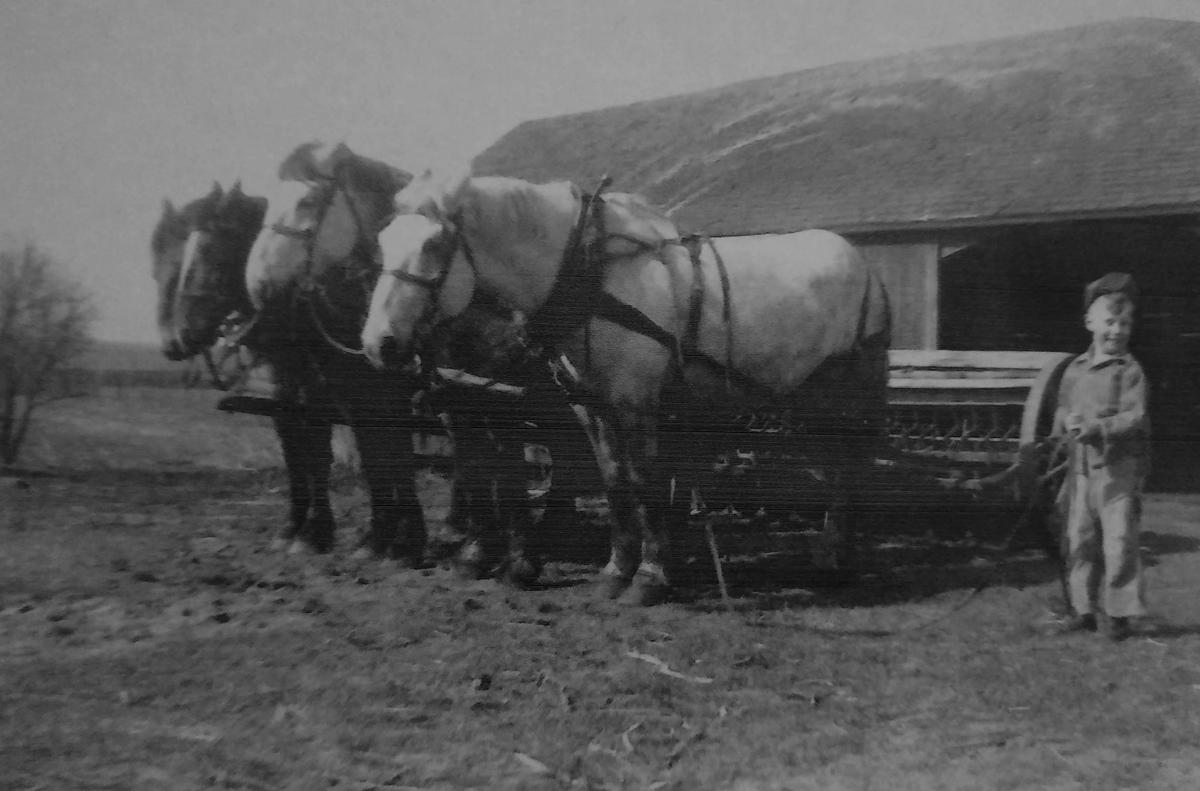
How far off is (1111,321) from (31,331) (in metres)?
4.03

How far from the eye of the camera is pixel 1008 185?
8.39 meters

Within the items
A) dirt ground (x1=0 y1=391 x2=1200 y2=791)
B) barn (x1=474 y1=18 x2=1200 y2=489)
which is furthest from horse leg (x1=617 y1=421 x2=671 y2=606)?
barn (x1=474 y1=18 x2=1200 y2=489)

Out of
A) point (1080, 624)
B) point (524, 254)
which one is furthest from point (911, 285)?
point (524, 254)

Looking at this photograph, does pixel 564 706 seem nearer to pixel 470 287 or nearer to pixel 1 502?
pixel 470 287

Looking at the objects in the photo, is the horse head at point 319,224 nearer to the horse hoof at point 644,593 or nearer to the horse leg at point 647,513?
the horse leg at point 647,513

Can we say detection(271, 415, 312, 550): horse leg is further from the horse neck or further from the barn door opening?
the barn door opening

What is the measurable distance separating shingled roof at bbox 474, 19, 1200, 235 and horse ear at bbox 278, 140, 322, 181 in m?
5.59

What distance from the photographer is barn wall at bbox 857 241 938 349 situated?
9.24 m

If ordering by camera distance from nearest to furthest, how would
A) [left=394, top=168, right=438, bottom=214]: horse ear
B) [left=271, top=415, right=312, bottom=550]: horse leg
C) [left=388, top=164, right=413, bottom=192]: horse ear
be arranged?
[left=394, top=168, right=438, bottom=214]: horse ear
[left=388, top=164, right=413, bottom=192]: horse ear
[left=271, top=415, right=312, bottom=550]: horse leg

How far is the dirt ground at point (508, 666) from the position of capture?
277 cm

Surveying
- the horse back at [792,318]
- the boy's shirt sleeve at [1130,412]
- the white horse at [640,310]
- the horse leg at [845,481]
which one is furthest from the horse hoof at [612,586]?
the boy's shirt sleeve at [1130,412]

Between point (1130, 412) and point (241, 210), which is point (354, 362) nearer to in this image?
point (241, 210)

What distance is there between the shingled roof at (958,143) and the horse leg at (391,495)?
522 centimetres

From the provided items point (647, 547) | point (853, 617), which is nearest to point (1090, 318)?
point (853, 617)
